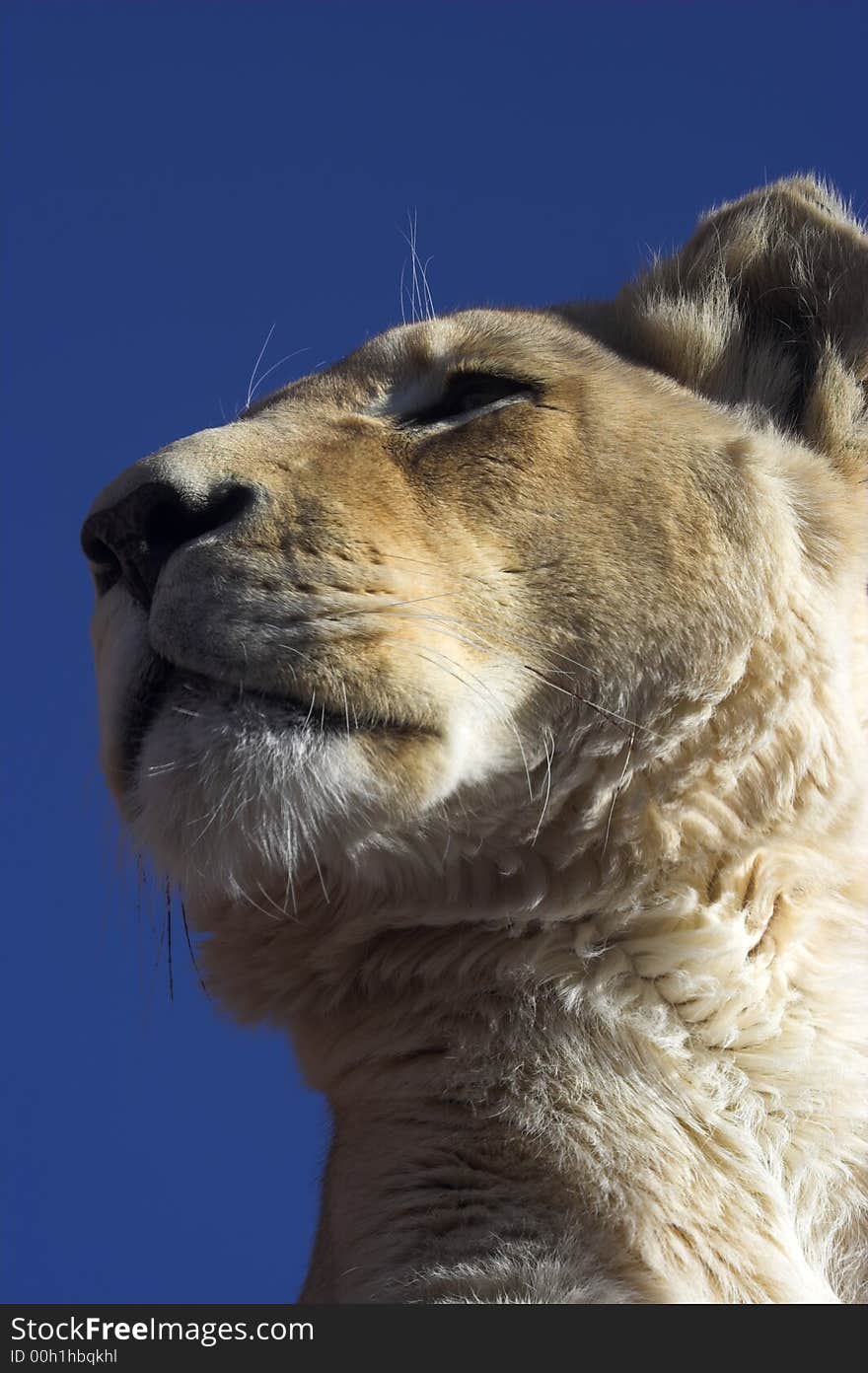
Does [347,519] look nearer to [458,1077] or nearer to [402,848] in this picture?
[402,848]

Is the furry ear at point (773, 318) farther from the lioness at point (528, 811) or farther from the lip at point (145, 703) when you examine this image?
the lip at point (145, 703)

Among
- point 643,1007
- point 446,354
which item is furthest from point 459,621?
point 446,354

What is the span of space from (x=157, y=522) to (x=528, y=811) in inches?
54.5

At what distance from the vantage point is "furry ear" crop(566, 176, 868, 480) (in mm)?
5918

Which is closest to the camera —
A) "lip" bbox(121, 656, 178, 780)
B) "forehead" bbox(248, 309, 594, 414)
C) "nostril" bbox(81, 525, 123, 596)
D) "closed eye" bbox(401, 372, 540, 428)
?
"lip" bbox(121, 656, 178, 780)

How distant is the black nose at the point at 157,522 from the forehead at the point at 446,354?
115 cm

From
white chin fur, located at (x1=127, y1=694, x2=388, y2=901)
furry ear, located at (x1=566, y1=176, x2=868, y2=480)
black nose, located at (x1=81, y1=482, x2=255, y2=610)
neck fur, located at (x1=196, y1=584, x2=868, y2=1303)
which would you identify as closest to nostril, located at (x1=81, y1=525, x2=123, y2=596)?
black nose, located at (x1=81, y1=482, x2=255, y2=610)

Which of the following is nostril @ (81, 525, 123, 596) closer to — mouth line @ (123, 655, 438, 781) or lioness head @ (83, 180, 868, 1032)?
lioness head @ (83, 180, 868, 1032)

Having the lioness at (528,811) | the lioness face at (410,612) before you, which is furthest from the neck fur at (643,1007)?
the lioness face at (410,612)

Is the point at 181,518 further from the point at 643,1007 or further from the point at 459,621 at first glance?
the point at 643,1007

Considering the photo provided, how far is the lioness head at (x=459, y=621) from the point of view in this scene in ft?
15.3

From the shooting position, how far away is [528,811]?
16.7ft

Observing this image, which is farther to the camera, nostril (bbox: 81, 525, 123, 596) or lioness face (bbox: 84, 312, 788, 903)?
nostril (bbox: 81, 525, 123, 596)

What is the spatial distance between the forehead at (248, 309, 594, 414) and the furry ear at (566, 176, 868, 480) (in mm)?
359
